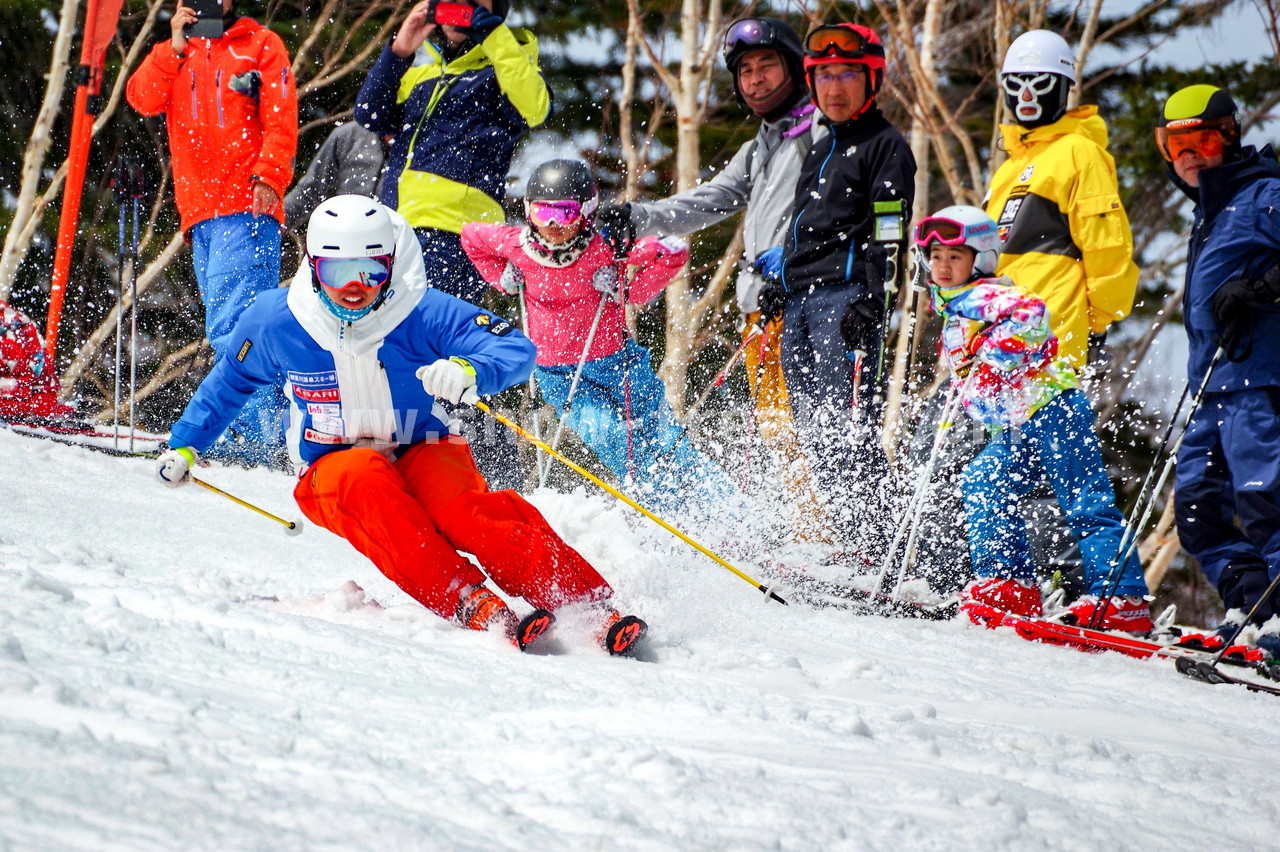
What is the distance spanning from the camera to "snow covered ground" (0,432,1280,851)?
5.60 feet

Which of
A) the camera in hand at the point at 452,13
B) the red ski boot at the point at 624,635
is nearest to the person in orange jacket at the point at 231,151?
the camera in hand at the point at 452,13

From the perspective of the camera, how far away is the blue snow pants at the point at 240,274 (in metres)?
5.97

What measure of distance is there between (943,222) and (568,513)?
6.28 ft

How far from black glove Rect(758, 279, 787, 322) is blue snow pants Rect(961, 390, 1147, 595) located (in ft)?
3.78

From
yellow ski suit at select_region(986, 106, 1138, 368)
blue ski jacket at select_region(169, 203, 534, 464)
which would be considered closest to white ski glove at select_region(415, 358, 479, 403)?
blue ski jacket at select_region(169, 203, 534, 464)

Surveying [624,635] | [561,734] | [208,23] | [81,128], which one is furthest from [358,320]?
[81,128]

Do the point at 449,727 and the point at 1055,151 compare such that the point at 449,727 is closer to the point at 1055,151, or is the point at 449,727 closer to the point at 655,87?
the point at 1055,151

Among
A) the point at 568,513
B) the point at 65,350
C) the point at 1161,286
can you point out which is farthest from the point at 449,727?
the point at 1161,286

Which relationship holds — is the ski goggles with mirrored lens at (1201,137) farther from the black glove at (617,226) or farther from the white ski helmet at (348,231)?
the white ski helmet at (348,231)

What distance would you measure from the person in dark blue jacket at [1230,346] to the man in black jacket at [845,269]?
1.09m

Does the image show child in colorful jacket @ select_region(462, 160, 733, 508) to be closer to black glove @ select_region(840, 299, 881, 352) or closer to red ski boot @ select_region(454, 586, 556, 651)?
black glove @ select_region(840, 299, 881, 352)

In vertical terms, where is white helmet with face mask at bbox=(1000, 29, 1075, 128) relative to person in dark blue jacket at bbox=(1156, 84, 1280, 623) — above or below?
above

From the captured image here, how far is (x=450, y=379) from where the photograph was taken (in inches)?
133

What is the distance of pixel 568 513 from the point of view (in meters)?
5.06
